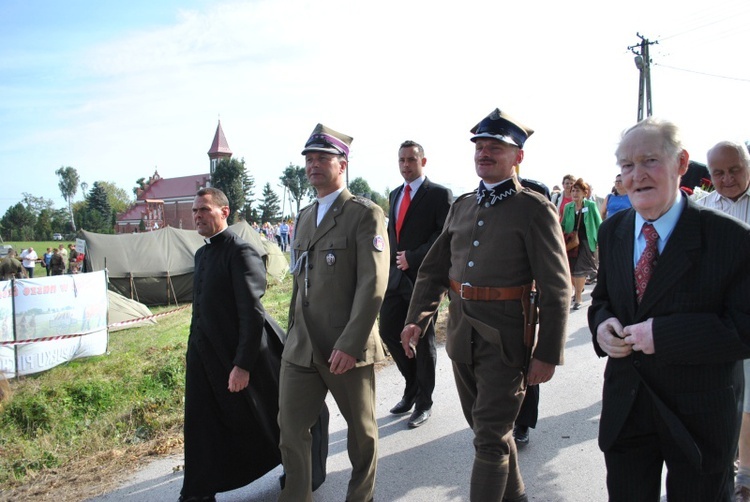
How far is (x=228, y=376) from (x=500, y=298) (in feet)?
5.75

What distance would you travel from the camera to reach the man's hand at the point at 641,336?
2055 millimetres

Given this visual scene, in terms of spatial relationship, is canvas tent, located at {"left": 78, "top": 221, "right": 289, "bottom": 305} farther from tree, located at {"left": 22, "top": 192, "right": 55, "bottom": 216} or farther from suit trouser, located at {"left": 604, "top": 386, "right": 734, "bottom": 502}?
tree, located at {"left": 22, "top": 192, "right": 55, "bottom": 216}

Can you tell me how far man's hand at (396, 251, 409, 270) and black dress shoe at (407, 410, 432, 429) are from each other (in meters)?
1.19

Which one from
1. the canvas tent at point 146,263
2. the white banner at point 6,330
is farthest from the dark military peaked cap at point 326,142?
the canvas tent at point 146,263

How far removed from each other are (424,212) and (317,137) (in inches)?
69.0

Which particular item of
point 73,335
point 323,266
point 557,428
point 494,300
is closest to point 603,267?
point 494,300

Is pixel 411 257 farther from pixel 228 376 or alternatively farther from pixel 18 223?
pixel 18 223

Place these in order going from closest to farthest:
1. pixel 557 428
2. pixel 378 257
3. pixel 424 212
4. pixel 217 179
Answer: pixel 378 257 → pixel 557 428 → pixel 424 212 → pixel 217 179

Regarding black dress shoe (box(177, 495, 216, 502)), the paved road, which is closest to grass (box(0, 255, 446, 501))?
the paved road

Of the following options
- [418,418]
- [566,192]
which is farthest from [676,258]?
[566,192]

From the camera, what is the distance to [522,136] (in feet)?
9.86

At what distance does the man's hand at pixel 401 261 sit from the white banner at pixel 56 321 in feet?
23.6

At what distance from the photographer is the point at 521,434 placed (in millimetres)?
4070

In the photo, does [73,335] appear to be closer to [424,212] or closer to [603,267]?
[424,212]
